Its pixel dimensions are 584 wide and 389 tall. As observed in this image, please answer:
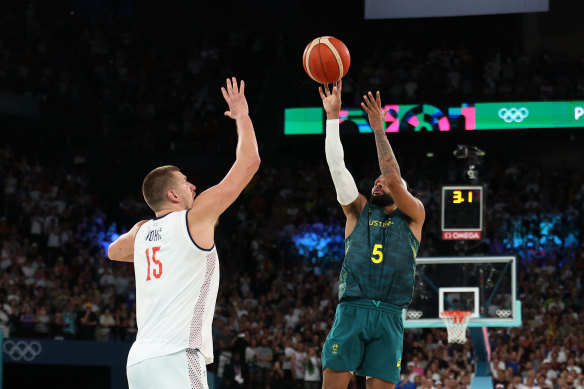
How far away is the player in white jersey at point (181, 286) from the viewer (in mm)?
4480

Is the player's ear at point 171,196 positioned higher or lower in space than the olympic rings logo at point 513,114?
lower

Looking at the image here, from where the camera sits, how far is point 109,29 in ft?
82.8

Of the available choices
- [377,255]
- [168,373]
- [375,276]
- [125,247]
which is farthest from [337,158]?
[168,373]

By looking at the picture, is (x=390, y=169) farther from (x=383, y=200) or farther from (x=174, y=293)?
(x=174, y=293)

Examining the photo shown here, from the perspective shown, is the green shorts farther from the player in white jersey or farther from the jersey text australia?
the player in white jersey

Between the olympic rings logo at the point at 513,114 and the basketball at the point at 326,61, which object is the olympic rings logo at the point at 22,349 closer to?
the basketball at the point at 326,61

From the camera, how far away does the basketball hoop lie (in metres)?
11.1

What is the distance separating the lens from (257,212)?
71.0ft

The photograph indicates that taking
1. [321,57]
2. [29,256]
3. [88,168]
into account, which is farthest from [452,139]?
[321,57]

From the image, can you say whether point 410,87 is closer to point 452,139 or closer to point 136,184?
point 452,139

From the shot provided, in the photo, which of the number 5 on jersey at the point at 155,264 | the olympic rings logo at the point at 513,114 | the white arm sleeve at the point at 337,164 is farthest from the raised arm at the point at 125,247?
the olympic rings logo at the point at 513,114

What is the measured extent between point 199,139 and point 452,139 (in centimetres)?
684

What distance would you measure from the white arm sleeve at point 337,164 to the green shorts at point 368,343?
75 cm

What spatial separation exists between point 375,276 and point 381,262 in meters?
0.10
